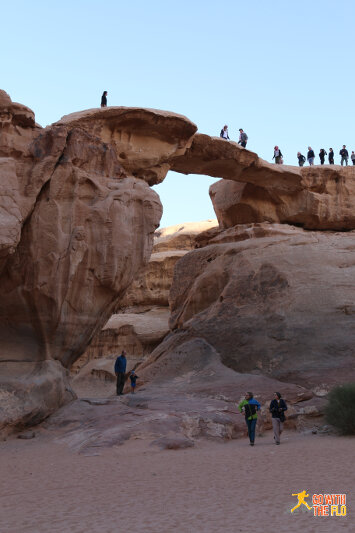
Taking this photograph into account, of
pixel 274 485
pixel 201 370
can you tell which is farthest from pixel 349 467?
pixel 201 370

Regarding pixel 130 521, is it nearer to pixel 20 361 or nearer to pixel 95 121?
pixel 20 361

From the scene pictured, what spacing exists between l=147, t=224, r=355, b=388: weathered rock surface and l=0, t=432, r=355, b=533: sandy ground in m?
3.47

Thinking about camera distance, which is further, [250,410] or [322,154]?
[322,154]

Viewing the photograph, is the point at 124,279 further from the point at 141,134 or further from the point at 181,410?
the point at 141,134

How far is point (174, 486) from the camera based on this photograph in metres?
8.09

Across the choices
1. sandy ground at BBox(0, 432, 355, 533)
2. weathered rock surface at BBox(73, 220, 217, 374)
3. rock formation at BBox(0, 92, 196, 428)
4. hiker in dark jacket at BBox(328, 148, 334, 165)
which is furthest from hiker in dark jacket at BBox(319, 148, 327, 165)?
sandy ground at BBox(0, 432, 355, 533)

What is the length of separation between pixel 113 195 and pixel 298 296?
608cm

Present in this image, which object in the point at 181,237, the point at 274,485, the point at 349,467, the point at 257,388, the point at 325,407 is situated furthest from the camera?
the point at 181,237

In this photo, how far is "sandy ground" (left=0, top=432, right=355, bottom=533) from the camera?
6.18 m

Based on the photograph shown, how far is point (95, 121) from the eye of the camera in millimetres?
17484

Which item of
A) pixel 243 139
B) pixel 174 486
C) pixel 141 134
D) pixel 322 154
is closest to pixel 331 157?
pixel 322 154

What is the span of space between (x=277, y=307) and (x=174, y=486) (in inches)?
374

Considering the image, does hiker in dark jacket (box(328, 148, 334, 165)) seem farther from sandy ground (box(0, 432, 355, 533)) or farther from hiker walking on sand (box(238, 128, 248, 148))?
sandy ground (box(0, 432, 355, 533))

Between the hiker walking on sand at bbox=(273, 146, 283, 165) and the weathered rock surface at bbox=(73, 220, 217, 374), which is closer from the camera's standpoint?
the hiker walking on sand at bbox=(273, 146, 283, 165)
